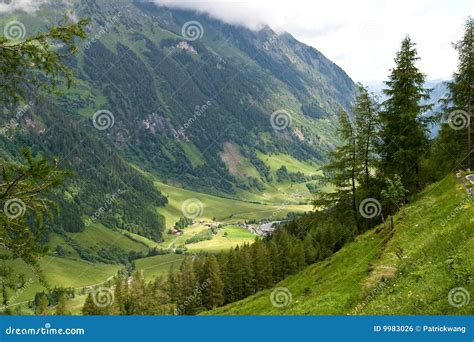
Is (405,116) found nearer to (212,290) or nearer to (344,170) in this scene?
(344,170)

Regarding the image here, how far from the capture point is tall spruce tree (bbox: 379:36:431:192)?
167 ft

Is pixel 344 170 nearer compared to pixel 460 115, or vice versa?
pixel 460 115

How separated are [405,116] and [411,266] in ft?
95.7

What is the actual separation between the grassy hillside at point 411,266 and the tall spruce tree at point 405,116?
26.3ft

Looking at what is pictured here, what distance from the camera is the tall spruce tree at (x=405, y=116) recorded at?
50.9 m

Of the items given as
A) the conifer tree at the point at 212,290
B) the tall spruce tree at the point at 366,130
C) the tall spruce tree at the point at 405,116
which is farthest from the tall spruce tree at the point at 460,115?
the conifer tree at the point at 212,290

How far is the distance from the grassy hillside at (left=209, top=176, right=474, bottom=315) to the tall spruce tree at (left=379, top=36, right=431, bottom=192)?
8.02 metres

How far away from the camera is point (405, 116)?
50.9m

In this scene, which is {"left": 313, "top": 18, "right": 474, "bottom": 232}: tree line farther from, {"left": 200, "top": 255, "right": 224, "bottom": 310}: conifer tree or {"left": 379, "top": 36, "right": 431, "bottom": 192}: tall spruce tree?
{"left": 200, "top": 255, "right": 224, "bottom": 310}: conifer tree

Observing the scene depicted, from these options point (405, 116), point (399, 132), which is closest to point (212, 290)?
point (399, 132)

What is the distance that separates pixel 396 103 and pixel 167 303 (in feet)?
285

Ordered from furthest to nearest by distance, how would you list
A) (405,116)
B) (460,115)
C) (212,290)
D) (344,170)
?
(212,290), (344,170), (460,115), (405,116)

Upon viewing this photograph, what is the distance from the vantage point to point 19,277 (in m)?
14.5

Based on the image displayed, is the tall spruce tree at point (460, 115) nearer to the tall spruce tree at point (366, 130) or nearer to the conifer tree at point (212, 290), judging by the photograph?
the tall spruce tree at point (366, 130)
